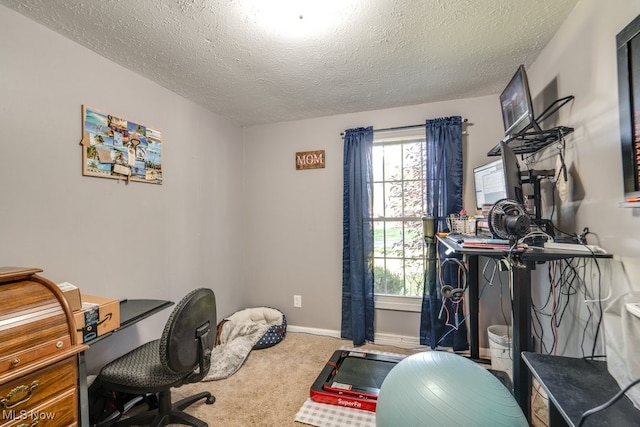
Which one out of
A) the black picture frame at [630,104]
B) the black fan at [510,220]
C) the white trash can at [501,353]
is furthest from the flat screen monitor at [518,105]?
the white trash can at [501,353]

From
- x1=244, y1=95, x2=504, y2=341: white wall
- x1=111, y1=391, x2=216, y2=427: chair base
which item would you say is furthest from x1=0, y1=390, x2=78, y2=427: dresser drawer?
x1=244, y1=95, x2=504, y2=341: white wall

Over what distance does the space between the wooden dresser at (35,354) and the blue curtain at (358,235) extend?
2.09 metres

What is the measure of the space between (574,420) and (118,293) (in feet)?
7.78

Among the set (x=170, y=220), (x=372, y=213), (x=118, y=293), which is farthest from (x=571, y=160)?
(x=118, y=293)

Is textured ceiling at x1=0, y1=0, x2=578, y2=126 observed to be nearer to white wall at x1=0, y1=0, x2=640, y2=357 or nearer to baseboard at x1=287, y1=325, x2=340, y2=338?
white wall at x1=0, y1=0, x2=640, y2=357

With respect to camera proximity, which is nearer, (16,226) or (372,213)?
(16,226)

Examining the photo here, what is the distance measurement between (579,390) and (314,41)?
198 centimetres

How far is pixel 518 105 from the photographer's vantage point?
1658 millimetres

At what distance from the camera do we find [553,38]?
5.46ft

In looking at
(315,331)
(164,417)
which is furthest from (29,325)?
(315,331)

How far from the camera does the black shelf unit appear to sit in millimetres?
1530

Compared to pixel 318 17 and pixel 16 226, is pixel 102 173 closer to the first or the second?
pixel 16 226

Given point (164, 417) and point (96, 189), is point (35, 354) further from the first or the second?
point (96, 189)

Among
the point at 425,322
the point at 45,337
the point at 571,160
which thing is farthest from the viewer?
the point at 425,322
